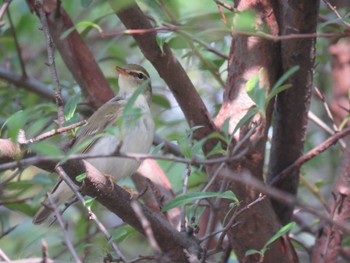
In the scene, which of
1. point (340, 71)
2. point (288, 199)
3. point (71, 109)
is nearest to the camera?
point (288, 199)

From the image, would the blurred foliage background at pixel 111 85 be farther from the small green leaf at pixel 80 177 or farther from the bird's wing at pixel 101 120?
the small green leaf at pixel 80 177

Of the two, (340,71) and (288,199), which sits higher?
(288,199)

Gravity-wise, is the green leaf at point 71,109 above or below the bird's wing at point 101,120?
above

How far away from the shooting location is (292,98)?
3539 mm

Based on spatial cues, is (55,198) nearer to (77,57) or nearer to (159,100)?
(77,57)

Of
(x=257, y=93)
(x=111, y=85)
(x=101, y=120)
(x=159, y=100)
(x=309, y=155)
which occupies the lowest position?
(x=309, y=155)

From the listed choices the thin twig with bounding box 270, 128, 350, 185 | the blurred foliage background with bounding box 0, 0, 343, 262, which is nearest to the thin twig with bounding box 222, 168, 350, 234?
the blurred foliage background with bounding box 0, 0, 343, 262

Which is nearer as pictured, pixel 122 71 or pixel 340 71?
pixel 122 71

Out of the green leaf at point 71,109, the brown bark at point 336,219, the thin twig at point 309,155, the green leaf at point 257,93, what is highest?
the green leaf at point 71,109

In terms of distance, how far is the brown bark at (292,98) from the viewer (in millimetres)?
3289

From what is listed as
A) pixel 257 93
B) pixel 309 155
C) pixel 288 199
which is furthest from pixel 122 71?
pixel 288 199

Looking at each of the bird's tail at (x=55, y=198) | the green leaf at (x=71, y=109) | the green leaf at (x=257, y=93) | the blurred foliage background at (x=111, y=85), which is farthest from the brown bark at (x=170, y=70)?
the bird's tail at (x=55, y=198)

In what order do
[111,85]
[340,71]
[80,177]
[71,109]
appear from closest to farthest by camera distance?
[80,177], [71,109], [340,71], [111,85]

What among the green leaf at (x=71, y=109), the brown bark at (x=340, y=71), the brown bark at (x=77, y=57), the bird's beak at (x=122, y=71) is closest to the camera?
the green leaf at (x=71, y=109)
